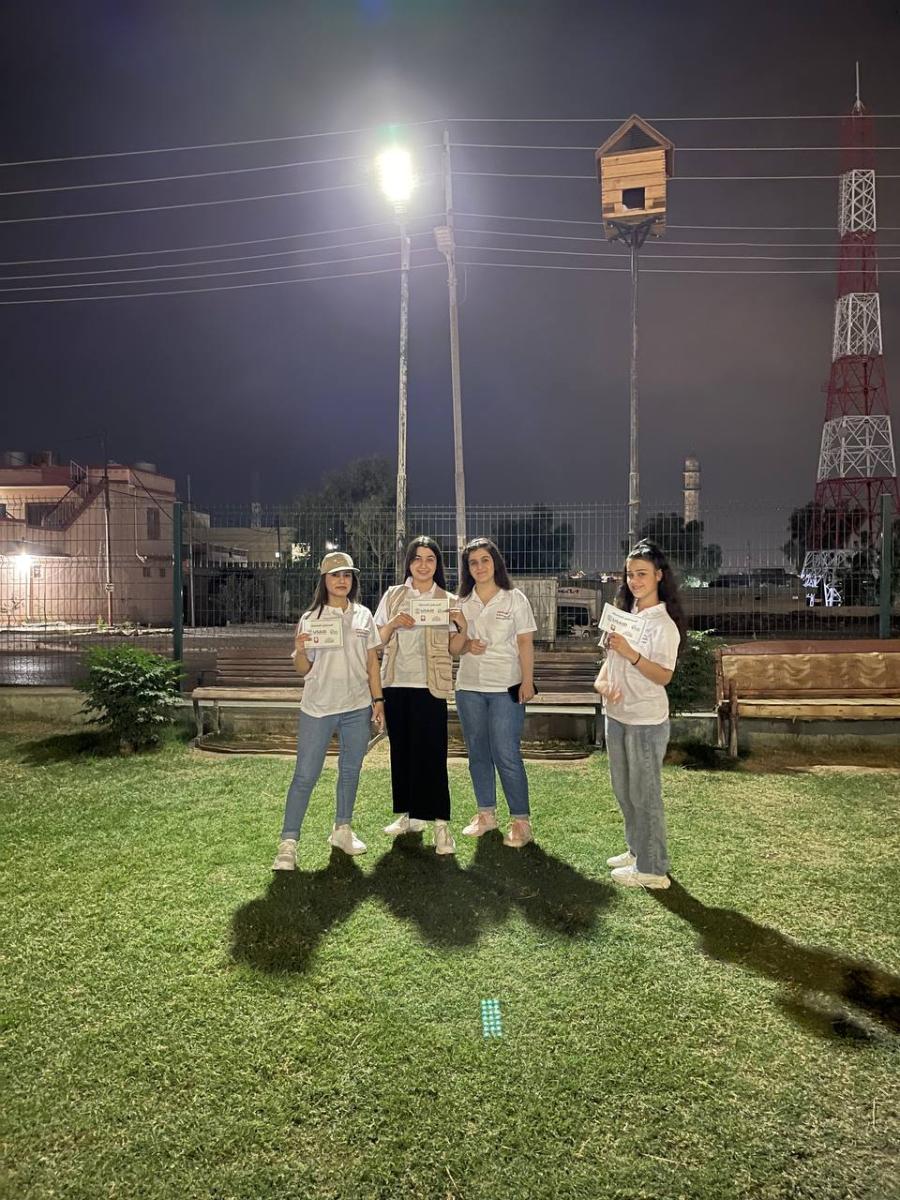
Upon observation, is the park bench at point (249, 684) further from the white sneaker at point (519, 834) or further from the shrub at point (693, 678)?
the shrub at point (693, 678)

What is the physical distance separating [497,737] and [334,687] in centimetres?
109

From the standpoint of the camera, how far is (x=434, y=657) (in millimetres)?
4633

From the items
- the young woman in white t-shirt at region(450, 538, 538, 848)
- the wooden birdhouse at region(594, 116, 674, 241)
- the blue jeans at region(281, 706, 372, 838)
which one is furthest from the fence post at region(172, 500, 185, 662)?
the wooden birdhouse at region(594, 116, 674, 241)

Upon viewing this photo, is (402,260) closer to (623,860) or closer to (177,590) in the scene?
(177,590)

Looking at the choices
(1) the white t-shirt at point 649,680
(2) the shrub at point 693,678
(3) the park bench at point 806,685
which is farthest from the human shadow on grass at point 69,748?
(3) the park bench at point 806,685

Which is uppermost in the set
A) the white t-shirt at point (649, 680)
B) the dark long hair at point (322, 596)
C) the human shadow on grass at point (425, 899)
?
the dark long hair at point (322, 596)

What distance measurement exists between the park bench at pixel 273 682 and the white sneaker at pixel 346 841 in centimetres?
322

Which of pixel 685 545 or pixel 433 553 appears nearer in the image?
pixel 433 553

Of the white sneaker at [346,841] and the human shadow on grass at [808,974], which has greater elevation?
the white sneaker at [346,841]

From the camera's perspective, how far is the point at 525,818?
4.80 meters

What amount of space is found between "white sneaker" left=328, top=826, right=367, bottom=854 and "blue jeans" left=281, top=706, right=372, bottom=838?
13cm

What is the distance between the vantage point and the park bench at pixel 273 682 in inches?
311

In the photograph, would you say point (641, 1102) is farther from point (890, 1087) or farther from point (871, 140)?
point (871, 140)

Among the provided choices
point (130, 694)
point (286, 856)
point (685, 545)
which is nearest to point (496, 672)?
point (286, 856)
